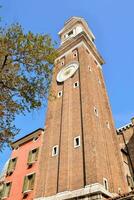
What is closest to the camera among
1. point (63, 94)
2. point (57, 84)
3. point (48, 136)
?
point (48, 136)

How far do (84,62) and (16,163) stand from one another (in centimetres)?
1320

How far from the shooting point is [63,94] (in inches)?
996

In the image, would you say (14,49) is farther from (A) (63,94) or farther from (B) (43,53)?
(A) (63,94)

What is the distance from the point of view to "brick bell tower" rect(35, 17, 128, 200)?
16359mm

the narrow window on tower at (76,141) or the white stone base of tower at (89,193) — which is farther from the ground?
the narrow window on tower at (76,141)

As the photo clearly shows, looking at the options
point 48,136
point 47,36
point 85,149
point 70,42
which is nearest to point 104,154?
point 85,149

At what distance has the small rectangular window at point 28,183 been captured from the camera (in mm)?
19167

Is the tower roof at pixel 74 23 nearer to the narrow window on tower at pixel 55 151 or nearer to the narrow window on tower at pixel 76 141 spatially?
the narrow window on tower at pixel 76 141

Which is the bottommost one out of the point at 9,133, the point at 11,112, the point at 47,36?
the point at 9,133

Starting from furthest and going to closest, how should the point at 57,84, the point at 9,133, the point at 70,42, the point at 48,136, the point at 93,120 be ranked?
the point at 70,42
the point at 57,84
the point at 48,136
the point at 93,120
the point at 9,133

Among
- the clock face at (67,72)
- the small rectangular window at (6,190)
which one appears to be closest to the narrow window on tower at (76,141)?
the small rectangular window at (6,190)

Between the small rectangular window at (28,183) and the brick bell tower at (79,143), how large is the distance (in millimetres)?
626

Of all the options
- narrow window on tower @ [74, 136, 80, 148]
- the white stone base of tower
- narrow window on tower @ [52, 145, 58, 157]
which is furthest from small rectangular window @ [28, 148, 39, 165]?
the white stone base of tower

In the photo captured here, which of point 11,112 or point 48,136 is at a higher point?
point 48,136
